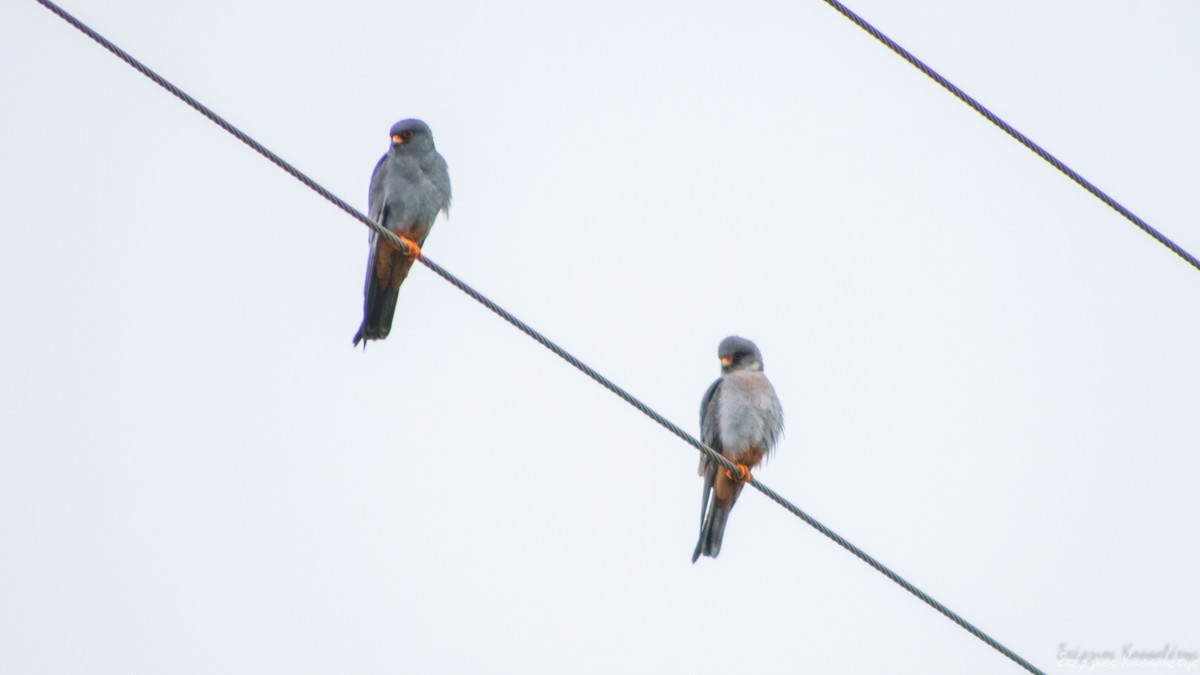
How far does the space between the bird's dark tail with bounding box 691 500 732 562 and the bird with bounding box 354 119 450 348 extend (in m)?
2.03

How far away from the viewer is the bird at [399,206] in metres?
8.12

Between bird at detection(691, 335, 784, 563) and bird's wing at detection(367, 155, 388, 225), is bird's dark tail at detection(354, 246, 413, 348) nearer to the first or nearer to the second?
bird's wing at detection(367, 155, 388, 225)

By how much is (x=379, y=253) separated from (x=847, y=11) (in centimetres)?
378

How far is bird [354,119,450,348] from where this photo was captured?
26.7ft

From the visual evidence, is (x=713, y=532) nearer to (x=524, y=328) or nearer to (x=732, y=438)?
(x=732, y=438)

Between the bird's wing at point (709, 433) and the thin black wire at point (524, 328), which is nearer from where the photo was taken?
the thin black wire at point (524, 328)

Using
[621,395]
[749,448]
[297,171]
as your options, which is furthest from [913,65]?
[749,448]

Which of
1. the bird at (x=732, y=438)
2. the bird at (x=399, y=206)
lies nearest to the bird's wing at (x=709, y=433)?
the bird at (x=732, y=438)

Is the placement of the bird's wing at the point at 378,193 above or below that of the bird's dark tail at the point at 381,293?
above

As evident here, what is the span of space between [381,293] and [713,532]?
221 centimetres

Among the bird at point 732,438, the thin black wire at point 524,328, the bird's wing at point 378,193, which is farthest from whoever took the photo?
the bird's wing at point 378,193

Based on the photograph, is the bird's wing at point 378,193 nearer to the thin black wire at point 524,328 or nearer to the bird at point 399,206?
the bird at point 399,206

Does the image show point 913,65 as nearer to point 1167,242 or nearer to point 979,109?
point 979,109

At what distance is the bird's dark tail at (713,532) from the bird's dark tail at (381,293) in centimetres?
202
